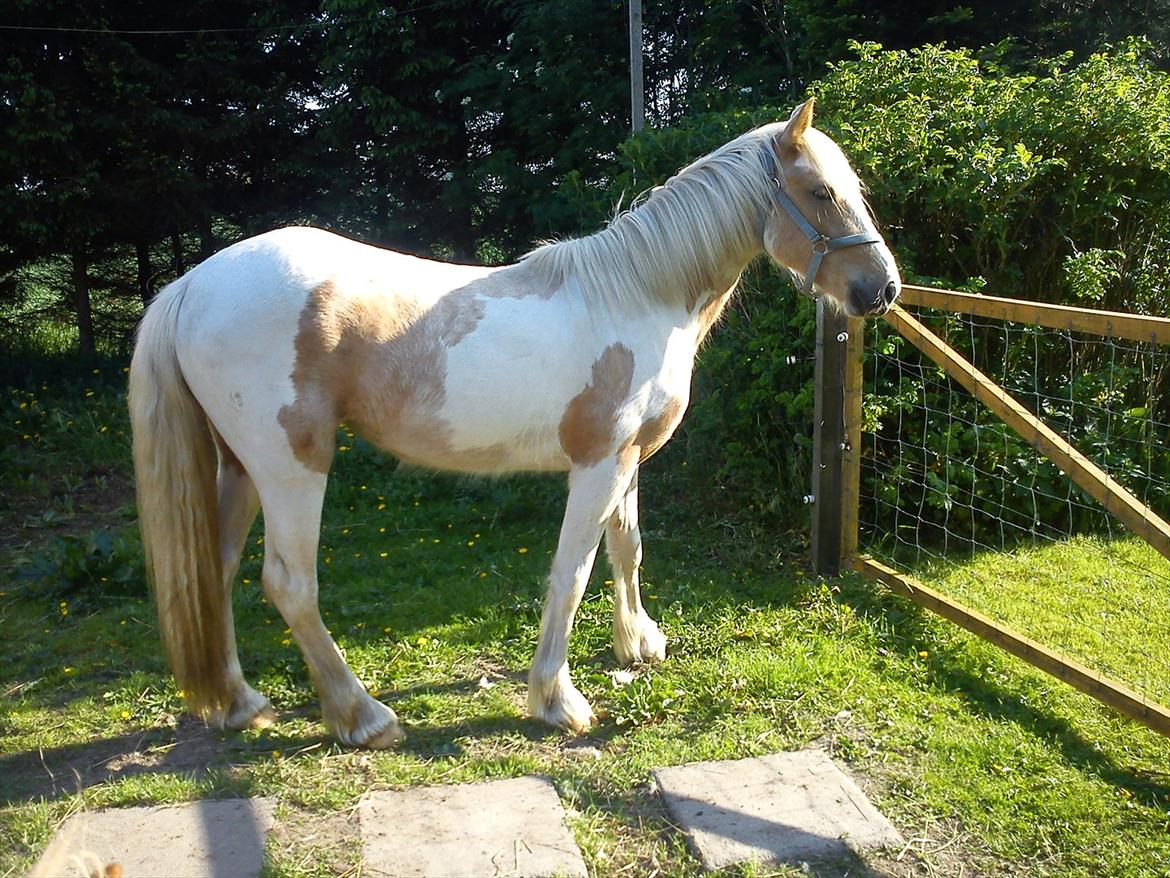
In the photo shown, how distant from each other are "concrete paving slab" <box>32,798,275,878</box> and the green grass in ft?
0.23

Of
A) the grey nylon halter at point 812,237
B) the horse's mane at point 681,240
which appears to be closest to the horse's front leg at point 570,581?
the horse's mane at point 681,240

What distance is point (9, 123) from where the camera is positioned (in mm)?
7820

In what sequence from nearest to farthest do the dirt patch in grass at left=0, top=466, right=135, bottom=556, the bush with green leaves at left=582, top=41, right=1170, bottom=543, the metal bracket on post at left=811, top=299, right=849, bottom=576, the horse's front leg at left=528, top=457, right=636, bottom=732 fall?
the horse's front leg at left=528, top=457, right=636, bottom=732 → the metal bracket on post at left=811, top=299, right=849, bottom=576 → the bush with green leaves at left=582, top=41, right=1170, bottom=543 → the dirt patch in grass at left=0, top=466, right=135, bottom=556

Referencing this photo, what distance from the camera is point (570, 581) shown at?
10.3 feet

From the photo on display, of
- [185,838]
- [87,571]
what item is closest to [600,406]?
[185,838]

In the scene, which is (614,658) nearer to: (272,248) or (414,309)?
(414,309)

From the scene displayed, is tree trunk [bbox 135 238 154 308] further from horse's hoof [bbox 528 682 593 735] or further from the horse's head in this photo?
the horse's head

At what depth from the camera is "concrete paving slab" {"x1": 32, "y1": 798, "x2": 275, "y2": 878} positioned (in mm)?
2445

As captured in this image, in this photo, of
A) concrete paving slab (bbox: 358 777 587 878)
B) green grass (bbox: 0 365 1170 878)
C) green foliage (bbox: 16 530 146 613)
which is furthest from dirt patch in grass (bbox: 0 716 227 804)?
green foliage (bbox: 16 530 146 613)

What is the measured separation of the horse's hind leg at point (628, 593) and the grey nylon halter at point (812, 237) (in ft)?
3.53

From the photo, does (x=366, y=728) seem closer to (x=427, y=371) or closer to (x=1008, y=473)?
(x=427, y=371)

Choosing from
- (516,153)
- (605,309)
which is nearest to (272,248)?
(605,309)

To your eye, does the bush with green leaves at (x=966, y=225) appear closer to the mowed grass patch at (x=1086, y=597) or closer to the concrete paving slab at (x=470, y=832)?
the mowed grass patch at (x=1086, y=597)

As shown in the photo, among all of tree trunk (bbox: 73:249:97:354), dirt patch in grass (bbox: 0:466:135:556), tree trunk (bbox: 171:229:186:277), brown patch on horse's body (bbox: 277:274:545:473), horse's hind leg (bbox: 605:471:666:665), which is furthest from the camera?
tree trunk (bbox: 171:229:186:277)
